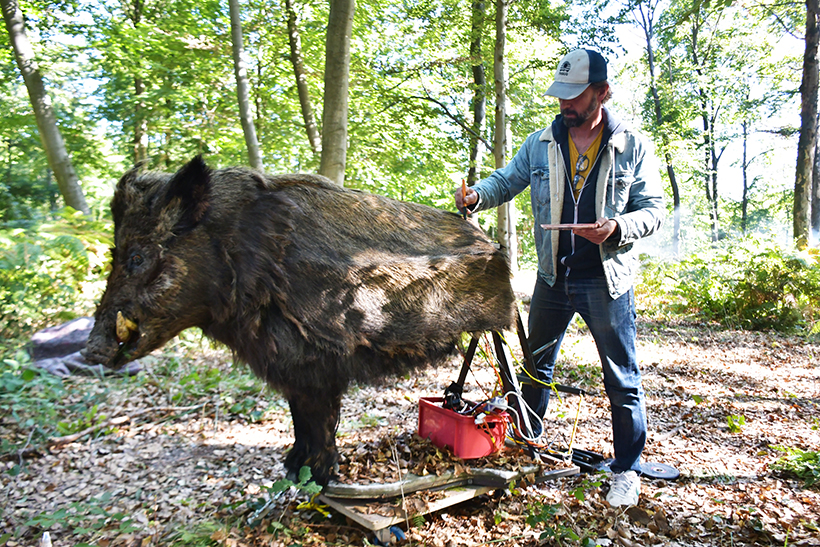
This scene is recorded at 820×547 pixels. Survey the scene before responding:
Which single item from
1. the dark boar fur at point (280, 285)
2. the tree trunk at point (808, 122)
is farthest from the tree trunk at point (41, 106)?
the tree trunk at point (808, 122)

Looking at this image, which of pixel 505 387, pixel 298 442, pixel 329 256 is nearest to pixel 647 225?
pixel 505 387

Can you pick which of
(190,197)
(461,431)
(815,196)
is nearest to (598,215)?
(461,431)

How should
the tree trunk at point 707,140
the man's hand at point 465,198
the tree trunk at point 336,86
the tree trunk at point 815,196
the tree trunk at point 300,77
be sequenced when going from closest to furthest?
the man's hand at point 465,198, the tree trunk at point 336,86, the tree trunk at point 300,77, the tree trunk at point 815,196, the tree trunk at point 707,140

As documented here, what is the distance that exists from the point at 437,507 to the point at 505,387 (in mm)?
948

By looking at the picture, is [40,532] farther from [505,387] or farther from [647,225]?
[647,225]

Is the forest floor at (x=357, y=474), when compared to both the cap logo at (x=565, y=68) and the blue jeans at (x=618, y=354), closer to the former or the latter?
the blue jeans at (x=618, y=354)

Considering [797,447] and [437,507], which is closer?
[437,507]

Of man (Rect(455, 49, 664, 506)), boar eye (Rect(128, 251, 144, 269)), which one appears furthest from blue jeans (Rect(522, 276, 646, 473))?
boar eye (Rect(128, 251, 144, 269))

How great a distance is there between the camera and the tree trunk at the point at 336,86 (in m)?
5.04

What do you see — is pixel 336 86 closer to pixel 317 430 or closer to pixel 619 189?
pixel 619 189

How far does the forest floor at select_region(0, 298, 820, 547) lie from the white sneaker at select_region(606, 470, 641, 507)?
6 centimetres

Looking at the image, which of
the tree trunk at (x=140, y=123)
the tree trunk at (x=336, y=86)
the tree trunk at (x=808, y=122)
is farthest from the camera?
the tree trunk at (x=808, y=122)

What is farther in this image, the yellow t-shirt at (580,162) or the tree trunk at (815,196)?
the tree trunk at (815,196)

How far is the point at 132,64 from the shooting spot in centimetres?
935
